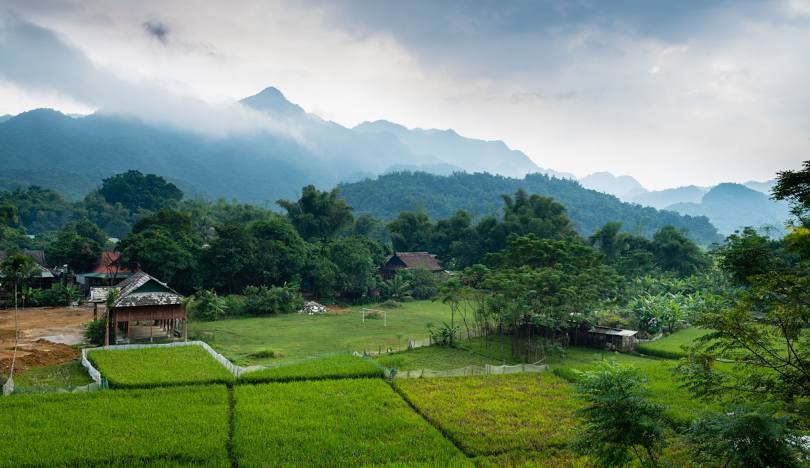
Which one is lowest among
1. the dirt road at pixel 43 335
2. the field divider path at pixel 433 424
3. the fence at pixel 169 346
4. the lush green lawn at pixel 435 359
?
the lush green lawn at pixel 435 359

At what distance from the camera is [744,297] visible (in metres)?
11.3

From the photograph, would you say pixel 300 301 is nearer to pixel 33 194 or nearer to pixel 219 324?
pixel 219 324

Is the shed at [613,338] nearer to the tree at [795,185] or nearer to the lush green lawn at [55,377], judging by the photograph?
the tree at [795,185]

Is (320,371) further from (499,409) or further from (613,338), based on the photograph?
(613,338)

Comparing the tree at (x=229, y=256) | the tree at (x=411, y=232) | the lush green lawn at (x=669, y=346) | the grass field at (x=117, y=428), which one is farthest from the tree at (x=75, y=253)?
the lush green lawn at (x=669, y=346)

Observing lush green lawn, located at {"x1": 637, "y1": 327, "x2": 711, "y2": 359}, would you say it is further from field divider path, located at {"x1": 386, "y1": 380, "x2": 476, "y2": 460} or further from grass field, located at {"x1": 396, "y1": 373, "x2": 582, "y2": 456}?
field divider path, located at {"x1": 386, "y1": 380, "x2": 476, "y2": 460}

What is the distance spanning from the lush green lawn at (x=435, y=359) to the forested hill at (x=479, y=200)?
295 ft

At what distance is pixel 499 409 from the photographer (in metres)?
16.8

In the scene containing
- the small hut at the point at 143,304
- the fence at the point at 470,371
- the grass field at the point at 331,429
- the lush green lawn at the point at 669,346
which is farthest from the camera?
the lush green lawn at the point at 669,346

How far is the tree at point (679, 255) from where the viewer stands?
5059cm

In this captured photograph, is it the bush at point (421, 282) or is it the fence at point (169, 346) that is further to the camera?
the bush at point (421, 282)

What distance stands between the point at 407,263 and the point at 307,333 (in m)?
24.5

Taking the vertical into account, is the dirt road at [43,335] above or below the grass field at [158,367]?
below


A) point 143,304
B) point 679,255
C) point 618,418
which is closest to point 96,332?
point 143,304
